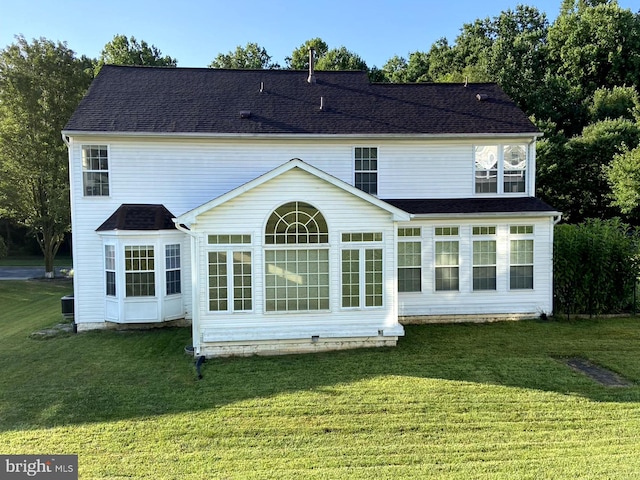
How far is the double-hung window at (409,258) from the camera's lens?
13086 millimetres

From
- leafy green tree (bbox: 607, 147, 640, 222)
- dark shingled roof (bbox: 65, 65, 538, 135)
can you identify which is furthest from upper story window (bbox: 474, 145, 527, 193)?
leafy green tree (bbox: 607, 147, 640, 222)

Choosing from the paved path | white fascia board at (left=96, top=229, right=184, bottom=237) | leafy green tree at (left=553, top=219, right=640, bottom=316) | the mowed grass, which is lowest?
the mowed grass

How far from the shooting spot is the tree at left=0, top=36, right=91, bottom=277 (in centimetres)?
2362

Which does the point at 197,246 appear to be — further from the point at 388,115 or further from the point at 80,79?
the point at 80,79

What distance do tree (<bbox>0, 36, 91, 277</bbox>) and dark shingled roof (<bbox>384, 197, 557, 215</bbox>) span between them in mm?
20369

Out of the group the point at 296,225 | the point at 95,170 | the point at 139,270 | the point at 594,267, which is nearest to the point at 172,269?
the point at 139,270

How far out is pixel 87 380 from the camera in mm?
8719

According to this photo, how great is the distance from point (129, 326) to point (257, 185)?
6.51m

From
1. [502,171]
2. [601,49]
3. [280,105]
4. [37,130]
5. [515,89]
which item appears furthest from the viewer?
[601,49]

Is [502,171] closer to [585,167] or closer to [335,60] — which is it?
[585,167]

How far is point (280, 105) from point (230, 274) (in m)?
7.13

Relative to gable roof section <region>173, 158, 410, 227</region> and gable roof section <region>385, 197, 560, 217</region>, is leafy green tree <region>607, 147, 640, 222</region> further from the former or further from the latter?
gable roof section <region>173, 158, 410, 227</region>

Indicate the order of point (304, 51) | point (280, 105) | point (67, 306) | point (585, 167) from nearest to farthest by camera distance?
1. point (67, 306)
2. point (280, 105)
3. point (585, 167)
4. point (304, 51)

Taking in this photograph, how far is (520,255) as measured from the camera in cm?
1323
